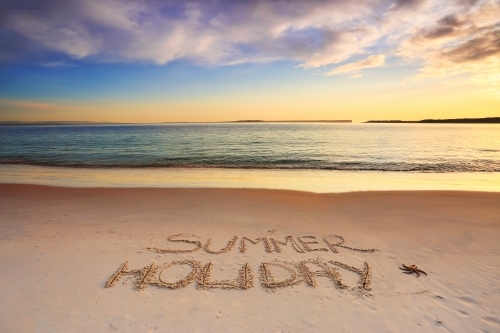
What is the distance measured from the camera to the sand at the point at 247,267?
371 cm

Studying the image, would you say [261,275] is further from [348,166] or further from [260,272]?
[348,166]

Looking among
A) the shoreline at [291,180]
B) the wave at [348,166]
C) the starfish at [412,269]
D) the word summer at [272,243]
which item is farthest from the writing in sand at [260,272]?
the wave at [348,166]

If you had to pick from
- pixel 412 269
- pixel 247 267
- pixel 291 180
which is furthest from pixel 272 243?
pixel 291 180

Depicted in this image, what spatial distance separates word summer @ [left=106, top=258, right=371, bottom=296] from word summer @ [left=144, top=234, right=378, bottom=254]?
1.69 ft

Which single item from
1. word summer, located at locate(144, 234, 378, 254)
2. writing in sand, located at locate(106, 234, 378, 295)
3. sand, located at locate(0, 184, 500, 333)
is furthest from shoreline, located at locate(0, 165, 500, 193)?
writing in sand, located at locate(106, 234, 378, 295)

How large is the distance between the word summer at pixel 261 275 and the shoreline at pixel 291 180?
6226mm

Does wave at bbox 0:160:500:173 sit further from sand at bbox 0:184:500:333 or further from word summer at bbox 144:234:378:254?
word summer at bbox 144:234:378:254

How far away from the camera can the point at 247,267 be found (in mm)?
5043

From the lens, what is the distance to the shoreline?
1214 centimetres

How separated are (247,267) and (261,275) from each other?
0.35 meters

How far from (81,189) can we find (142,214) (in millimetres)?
5201

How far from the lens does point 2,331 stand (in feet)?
11.1

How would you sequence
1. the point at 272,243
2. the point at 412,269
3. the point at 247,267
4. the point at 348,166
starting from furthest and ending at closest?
the point at 348,166 < the point at 272,243 < the point at 247,267 < the point at 412,269

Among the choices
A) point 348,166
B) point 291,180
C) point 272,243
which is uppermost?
point 272,243
